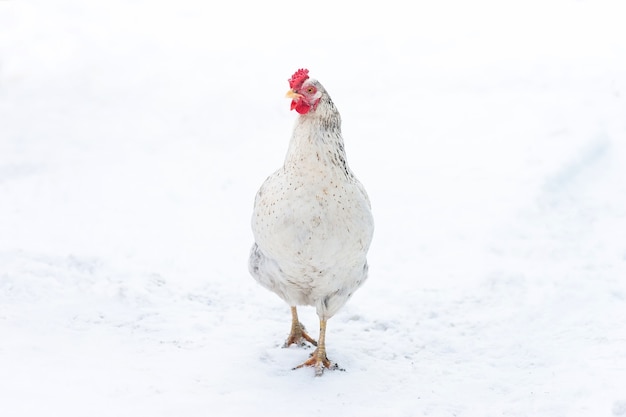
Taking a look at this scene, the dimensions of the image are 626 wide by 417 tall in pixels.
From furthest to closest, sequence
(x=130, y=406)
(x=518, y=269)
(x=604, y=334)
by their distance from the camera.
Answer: (x=518, y=269), (x=604, y=334), (x=130, y=406)

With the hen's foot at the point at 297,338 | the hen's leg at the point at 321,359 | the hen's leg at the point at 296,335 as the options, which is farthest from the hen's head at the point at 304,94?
the hen's foot at the point at 297,338

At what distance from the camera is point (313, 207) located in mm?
5176

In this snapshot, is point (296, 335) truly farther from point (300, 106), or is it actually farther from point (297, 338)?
point (300, 106)

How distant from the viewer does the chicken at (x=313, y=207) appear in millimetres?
5184

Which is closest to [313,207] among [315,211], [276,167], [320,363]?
[315,211]

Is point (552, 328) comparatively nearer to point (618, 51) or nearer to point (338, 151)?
point (338, 151)

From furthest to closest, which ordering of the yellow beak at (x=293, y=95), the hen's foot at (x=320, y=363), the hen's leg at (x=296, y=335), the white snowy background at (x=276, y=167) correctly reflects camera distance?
1. the hen's leg at (x=296, y=335)
2. the hen's foot at (x=320, y=363)
3. the white snowy background at (x=276, y=167)
4. the yellow beak at (x=293, y=95)

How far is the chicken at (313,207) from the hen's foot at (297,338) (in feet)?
2.56

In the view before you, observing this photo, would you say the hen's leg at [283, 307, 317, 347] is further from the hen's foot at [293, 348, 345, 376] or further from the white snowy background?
the hen's foot at [293, 348, 345, 376]

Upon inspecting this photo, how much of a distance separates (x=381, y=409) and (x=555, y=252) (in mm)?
3515

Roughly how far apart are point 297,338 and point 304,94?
2172 millimetres

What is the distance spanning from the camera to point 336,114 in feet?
17.5

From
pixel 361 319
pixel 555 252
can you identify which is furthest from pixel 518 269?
pixel 361 319

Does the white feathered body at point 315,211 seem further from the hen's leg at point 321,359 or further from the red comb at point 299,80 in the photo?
the hen's leg at point 321,359
